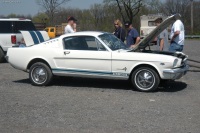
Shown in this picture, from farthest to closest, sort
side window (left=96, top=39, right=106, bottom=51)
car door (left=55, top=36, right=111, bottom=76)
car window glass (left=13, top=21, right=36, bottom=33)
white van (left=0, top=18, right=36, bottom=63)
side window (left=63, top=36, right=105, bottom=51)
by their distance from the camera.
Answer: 1. car window glass (left=13, top=21, right=36, bottom=33)
2. white van (left=0, top=18, right=36, bottom=63)
3. side window (left=63, top=36, right=105, bottom=51)
4. side window (left=96, top=39, right=106, bottom=51)
5. car door (left=55, top=36, right=111, bottom=76)

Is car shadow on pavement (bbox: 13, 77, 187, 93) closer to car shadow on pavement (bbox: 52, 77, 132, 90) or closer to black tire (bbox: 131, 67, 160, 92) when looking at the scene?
car shadow on pavement (bbox: 52, 77, 132, 90)

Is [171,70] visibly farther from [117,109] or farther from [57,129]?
[57,129]

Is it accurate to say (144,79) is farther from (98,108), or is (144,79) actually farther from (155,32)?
(98,108)

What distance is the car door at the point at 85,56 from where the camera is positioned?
8.52 m

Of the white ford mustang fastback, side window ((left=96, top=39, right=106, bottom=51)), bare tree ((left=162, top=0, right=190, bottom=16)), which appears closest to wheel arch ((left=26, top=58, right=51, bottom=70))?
the white ford mustang fastback

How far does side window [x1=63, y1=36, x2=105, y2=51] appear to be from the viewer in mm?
8752

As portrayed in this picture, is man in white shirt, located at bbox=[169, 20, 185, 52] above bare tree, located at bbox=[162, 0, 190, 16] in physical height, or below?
below

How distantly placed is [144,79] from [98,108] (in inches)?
76.5

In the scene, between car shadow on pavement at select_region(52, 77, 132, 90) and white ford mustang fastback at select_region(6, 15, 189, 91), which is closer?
Result: white ford mustang fastback at select_region(6, 15, 189, 91)

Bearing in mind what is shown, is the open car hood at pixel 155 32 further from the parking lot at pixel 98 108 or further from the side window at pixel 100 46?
the parking lot at pixel 98 108

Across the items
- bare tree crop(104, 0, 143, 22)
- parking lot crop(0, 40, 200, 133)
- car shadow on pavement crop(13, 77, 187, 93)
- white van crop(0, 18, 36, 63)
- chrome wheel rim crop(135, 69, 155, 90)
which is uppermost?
bare tree crop(104, 0, 143, 22)

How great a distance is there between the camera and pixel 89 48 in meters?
8.80

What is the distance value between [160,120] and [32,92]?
143 inches

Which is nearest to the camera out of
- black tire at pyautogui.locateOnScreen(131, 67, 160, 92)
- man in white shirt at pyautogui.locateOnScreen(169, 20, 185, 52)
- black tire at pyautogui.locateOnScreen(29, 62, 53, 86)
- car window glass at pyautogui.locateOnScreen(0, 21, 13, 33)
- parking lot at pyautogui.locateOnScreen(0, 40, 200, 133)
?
parking lot at pyautogui.locateOnScreen(0, 40, 200, 133)
